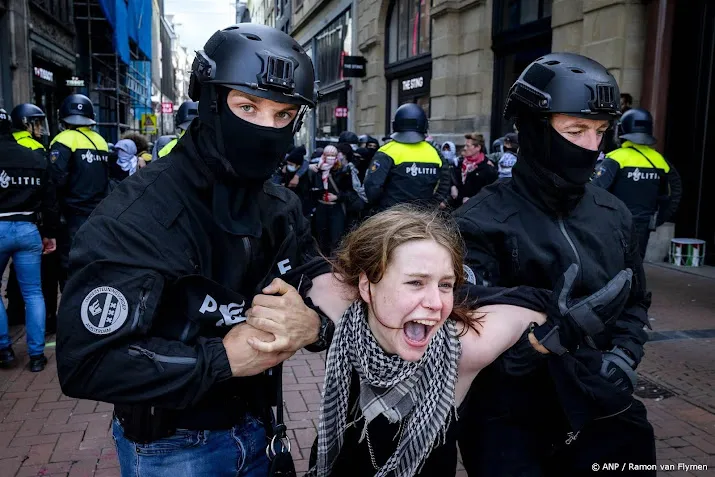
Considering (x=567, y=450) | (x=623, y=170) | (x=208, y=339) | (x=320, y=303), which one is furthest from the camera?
(x=623, y=170)

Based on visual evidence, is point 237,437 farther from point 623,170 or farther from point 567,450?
point 623,170

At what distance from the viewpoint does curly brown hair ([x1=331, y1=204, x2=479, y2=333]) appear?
6.09ft

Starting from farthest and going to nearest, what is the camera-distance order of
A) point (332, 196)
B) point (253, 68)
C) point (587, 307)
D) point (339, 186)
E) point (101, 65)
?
point (101, 65)
point (339, 186)
point (332, 196)
point (587, 307)
point (253, 68)

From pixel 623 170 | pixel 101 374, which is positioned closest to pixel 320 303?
pixel 101 374

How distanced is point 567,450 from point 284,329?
50.2 inches

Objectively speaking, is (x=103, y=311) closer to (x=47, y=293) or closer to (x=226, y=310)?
(x=226, y=310)

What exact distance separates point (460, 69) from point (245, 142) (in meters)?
12.5

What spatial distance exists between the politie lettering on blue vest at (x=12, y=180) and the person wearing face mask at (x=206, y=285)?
3.59m

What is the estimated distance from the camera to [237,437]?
185 cm

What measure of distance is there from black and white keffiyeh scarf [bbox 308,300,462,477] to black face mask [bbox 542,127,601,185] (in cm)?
89

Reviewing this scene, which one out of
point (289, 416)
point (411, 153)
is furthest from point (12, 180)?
point (411, 153)

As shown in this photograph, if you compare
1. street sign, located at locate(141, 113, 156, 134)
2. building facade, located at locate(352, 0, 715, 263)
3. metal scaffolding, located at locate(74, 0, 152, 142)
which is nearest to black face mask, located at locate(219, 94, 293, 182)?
building facade, located at locate(352, 0, 715, 263)

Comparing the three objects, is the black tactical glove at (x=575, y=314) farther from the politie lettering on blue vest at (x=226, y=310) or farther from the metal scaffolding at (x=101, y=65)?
the metal scaffolding at (x=101, y=65)

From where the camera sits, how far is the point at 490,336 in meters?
1.95
